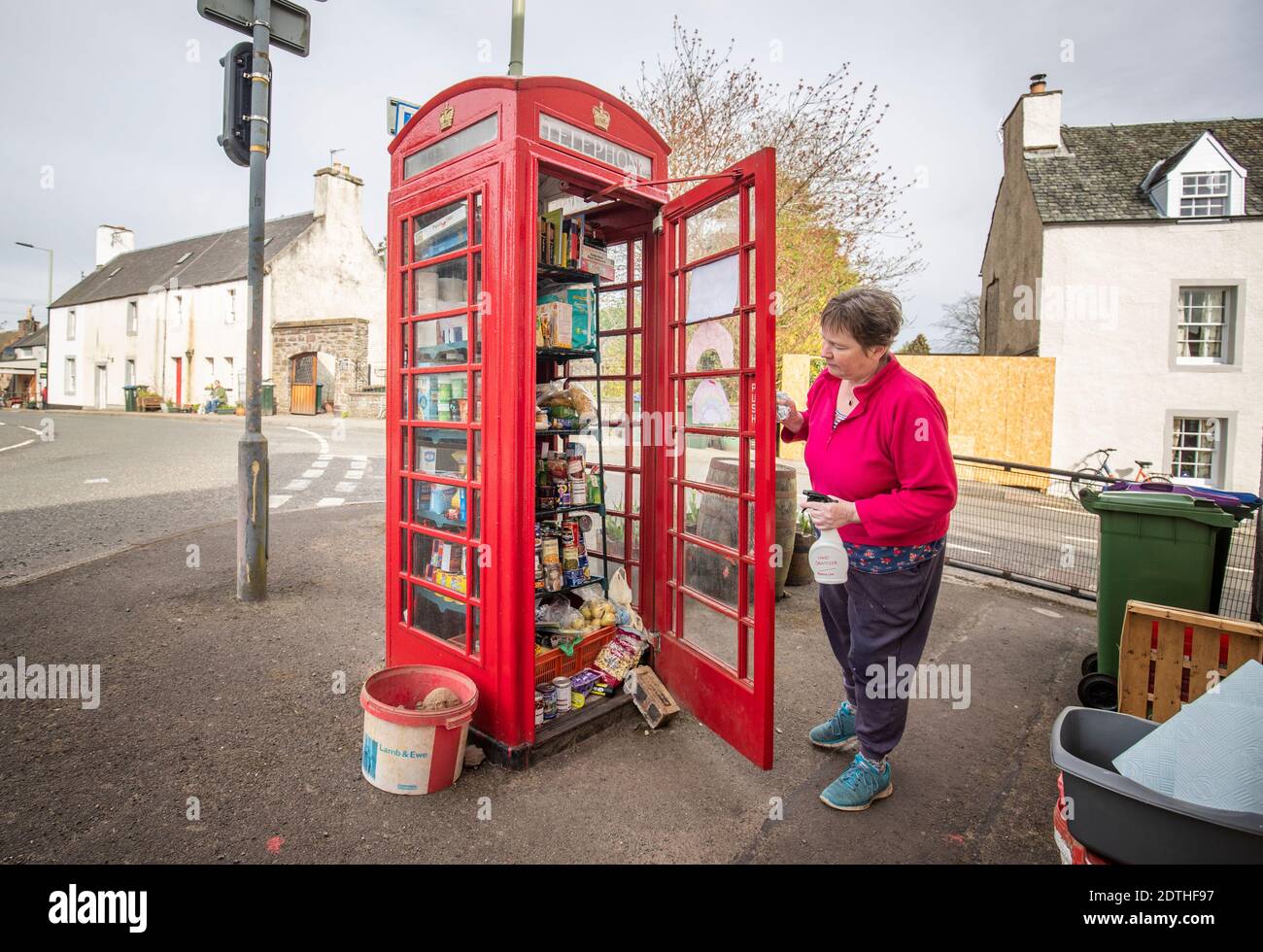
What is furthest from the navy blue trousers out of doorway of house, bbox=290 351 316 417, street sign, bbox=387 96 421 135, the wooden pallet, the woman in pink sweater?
doorway of house, bbox=290 351 316 417

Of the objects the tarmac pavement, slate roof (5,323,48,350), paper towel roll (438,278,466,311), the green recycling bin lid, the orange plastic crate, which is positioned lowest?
the tarmac pavement

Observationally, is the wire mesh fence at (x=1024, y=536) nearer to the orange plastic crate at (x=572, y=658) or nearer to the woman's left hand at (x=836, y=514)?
the orange plastic crate at (x=572, y=658)

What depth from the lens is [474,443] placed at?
3.37 meters

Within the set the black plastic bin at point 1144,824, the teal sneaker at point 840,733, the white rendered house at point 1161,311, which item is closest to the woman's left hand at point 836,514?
the black plastic bin at point 1144,824

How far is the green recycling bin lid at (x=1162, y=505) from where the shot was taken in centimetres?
388

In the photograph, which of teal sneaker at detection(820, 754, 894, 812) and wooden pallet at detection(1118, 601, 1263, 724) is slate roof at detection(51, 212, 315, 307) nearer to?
teal sneaker at detection(820, 754, 894, 812)

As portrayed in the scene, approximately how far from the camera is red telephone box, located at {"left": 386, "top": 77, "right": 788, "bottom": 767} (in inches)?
125

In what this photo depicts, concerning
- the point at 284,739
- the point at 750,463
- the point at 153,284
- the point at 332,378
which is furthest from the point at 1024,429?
the point at 153,284

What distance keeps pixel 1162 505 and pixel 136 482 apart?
1301 cm

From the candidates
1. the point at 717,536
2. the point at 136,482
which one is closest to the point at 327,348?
the point at 136,482

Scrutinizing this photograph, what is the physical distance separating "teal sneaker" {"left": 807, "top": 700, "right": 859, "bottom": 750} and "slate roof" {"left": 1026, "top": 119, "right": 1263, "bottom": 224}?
17.2 metres

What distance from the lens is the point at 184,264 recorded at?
1352 inches

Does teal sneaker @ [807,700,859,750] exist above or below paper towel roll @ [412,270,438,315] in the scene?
below

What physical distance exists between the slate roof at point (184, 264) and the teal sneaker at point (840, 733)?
30316mm
